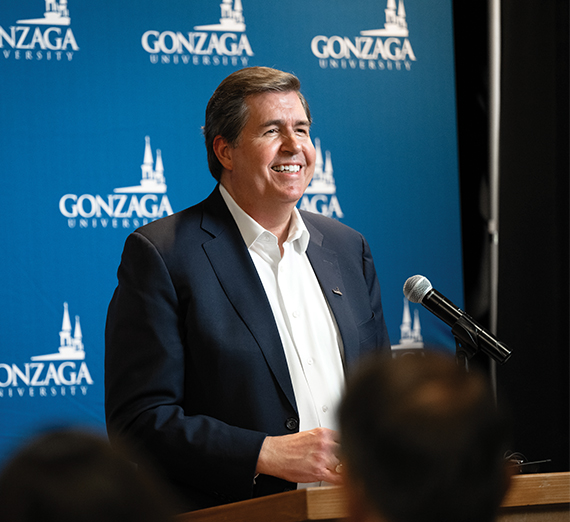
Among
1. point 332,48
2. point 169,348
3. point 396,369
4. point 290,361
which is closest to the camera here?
point 396,369

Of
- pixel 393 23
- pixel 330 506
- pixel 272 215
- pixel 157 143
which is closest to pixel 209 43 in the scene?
pixel 157 143

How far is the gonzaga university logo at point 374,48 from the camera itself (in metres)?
3.60

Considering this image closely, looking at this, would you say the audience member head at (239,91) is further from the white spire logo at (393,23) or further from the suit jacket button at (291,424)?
the white spire logo at (393,23)

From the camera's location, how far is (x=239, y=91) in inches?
87.1

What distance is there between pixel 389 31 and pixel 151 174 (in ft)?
5.05

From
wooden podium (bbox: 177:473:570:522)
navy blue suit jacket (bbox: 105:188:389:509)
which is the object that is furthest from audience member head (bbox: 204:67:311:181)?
wooden podium (bbox: 177:473:570:522)

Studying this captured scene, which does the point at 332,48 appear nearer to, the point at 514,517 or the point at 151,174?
the point at 151,174

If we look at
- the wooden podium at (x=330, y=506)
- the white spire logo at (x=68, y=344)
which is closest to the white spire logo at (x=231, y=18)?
the white spire logo at (x=68, y=344)

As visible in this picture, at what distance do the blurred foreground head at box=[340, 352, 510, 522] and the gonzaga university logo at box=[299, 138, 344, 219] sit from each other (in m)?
3.06

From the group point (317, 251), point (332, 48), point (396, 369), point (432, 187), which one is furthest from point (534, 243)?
point (396, 369)

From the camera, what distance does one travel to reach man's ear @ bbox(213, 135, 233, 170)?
229 cm

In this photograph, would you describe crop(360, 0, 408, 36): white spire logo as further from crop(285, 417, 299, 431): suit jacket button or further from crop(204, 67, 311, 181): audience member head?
crop(285, 417, 299, 431): suit jacket button

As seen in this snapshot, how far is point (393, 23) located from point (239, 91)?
180 centimetres

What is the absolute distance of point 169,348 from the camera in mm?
1901
